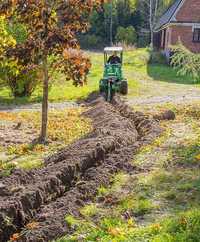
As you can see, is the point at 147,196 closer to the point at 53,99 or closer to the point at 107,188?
the point at 107,188

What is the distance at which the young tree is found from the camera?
13.2 meters

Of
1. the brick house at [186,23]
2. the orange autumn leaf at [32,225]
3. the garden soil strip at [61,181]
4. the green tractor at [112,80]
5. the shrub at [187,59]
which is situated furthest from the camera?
the brick house at [186,23]

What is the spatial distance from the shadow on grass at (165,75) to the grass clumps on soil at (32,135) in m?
12.4

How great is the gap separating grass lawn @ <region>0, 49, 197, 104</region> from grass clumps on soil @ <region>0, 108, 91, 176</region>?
1766 mm

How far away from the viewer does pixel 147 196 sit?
29.2ft

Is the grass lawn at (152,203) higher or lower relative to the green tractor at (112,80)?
lower

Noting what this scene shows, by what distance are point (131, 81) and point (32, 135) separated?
13.7 metres

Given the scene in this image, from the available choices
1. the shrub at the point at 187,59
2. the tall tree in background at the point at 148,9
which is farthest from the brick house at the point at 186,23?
the shrub at the point at 187,59

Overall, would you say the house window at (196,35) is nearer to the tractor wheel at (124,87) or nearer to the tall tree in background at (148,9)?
the tall tree in background at (148,9)

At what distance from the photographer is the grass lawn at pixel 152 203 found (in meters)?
6.80

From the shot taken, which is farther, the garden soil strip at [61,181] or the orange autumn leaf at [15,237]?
the garden soil strip at [61,181]

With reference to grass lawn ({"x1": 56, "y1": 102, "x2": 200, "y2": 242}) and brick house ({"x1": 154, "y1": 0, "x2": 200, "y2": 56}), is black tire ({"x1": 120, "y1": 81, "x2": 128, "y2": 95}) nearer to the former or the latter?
grass lawn ({"x1": 56, "y1": 102, "x2": 200, "y2": 242})

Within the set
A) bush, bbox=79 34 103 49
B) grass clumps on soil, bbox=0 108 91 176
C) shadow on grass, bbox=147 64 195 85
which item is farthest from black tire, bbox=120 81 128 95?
bush, bbox=79 34 103 49

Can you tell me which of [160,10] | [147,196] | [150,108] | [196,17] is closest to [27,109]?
[150,108]
